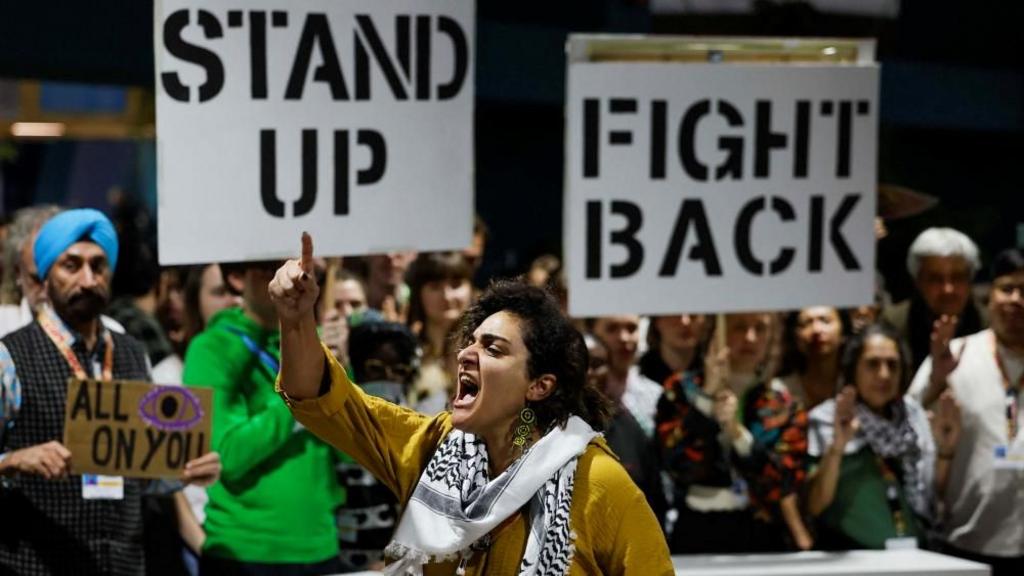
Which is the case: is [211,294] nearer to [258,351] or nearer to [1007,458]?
[258,351]

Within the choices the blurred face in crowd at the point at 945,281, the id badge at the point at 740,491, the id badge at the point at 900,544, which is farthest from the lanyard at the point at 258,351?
the blurred face in crowd at the point at 945,281

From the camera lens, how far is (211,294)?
630 cm

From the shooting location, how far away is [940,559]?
5164 millimetres

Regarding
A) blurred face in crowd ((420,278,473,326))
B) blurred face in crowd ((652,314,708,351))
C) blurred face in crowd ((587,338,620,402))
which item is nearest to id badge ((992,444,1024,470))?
blurred face in crowd ((652,314,708,351))

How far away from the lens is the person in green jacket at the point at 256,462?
16.4 feet

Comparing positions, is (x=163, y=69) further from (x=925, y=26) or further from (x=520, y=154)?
(x=925, y=26)

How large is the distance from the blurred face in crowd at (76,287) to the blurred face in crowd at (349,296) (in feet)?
5.20

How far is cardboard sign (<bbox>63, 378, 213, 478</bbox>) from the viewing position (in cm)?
465

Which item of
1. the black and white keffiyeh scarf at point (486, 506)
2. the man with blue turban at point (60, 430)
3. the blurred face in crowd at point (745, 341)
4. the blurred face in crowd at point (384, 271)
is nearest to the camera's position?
the black and white keffiyeh scarf at point (486, 506)

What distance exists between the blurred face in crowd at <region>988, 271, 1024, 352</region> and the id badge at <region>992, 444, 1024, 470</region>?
39 centimetres

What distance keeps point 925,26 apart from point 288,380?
27.2 ft

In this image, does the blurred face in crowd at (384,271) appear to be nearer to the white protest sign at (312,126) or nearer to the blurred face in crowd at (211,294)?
the blurred face in crowd at (211,294)

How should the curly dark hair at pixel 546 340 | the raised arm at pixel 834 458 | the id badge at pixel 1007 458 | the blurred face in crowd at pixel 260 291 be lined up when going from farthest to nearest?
the id badge at pixel 1007 458 → the raised arm at pixel 834 458 → the blurred face in crowd at pixel 260 291 → the curly dark hair at pixel 546 340

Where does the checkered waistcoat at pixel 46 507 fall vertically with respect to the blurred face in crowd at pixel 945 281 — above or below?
below
